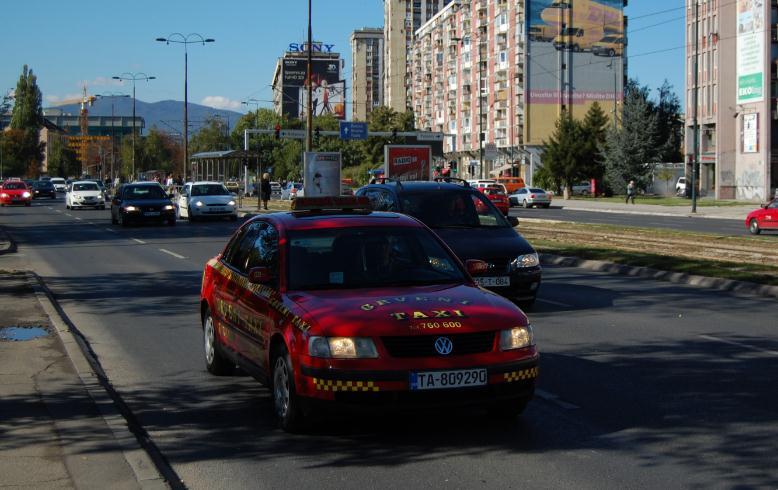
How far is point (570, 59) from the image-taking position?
3809 inches

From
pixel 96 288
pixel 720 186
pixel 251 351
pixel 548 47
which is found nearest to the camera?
pixel 251 351

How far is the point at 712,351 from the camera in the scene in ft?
33.2

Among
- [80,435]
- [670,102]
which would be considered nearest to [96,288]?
[80,435]

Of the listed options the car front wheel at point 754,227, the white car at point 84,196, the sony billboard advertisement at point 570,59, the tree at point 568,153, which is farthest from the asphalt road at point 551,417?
the sony billboard advertisement at point 570,59

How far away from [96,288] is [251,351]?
9958 millimetres

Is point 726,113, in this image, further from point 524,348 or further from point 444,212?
point 524,348

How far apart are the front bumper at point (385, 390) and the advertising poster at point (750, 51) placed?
64.3 m

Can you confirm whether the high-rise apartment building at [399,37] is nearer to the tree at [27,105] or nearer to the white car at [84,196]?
the tree at [27,105]

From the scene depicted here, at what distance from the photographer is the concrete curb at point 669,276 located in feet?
50.3

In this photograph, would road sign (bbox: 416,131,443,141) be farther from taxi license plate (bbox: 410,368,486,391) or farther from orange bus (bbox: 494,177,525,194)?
A: taxi license plate (bbox: 410,368,486,391)

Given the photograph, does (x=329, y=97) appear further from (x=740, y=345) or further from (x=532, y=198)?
(x=740, y=345)

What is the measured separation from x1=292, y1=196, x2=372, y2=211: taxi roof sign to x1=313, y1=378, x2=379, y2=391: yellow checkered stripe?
7.20ft

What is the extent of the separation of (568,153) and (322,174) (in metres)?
41.6

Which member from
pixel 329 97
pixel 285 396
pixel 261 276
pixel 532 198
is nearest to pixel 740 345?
pixel 261 276
